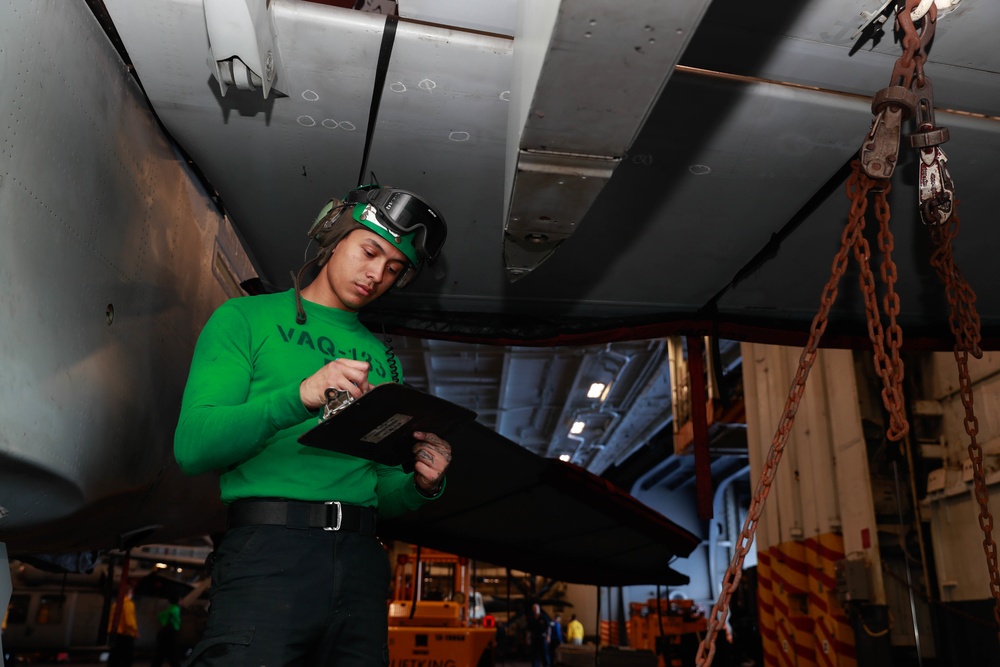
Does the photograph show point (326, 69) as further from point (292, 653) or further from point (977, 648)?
point (977, 648)

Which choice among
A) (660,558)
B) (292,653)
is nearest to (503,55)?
(292,653)

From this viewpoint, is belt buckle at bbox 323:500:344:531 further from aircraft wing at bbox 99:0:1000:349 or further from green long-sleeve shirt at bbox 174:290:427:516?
aircraft wing at bbox 99:0:1000:349

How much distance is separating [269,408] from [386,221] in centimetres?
73

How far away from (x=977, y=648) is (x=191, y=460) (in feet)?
17.2

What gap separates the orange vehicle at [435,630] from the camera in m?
7.87

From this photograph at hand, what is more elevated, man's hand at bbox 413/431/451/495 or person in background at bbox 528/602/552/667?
man's hand at bbox 413/431/451/495

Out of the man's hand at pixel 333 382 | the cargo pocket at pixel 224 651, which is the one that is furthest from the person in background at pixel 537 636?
the man's hand at pixel 333 382

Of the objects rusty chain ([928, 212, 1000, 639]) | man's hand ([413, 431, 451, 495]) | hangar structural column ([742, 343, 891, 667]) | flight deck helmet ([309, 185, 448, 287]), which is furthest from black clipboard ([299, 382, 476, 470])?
hangar structural column ([742, 343, 891, 667])

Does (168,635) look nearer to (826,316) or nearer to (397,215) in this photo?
(397,215)

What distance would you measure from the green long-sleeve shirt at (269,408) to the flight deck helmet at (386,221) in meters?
0.24

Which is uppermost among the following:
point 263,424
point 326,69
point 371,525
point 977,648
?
point 326,69

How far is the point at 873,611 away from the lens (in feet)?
18.0

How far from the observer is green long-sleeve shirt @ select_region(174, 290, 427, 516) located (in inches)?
66.2

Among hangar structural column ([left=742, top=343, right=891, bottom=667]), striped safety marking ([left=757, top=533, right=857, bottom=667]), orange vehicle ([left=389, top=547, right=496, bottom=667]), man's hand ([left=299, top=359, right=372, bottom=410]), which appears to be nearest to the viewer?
man's hand ([left=299, top=359, right=372, bottom=410])
